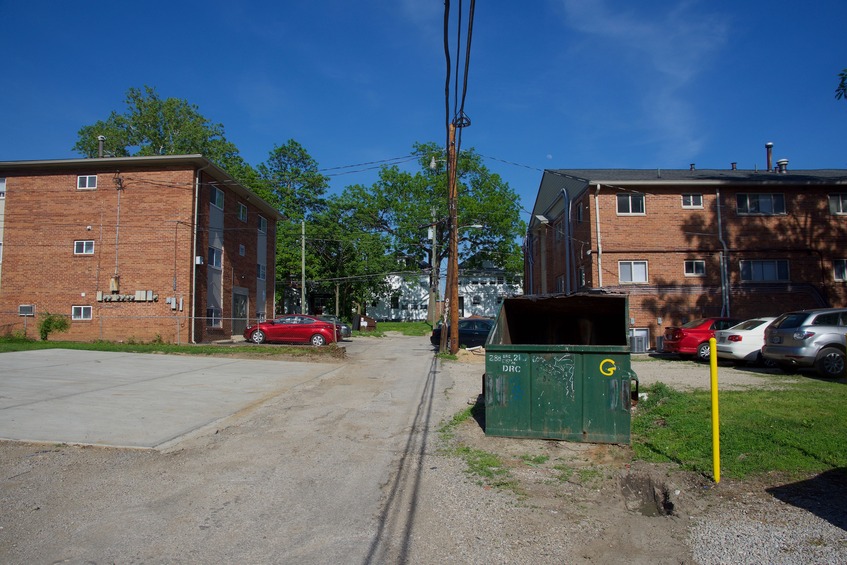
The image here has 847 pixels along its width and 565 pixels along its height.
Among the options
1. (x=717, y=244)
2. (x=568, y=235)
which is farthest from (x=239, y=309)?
(x=717, y=244)

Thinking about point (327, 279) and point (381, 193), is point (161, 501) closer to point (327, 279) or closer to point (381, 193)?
point (327, 279)

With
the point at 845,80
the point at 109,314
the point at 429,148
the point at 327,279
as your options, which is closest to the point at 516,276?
the point at 429,148

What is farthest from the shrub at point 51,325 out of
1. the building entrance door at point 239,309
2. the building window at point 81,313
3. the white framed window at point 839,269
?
the white framed window at point 839,269

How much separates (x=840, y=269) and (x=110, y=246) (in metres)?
32.3

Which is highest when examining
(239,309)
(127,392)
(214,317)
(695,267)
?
(695,267)

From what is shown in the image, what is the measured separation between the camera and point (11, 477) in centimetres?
599

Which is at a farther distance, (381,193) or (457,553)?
(381,193)

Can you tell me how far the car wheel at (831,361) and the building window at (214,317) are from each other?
75.2ft

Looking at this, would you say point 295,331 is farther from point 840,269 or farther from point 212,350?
point 840,269

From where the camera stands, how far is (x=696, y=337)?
59.7ft

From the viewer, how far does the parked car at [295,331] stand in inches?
1027

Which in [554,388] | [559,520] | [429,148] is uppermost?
[429,148]

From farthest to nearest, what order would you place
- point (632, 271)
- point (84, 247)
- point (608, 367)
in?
point (84, 247)
point (632, 271)
point (608, 367)

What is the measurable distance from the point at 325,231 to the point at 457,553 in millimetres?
46211
